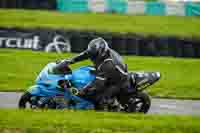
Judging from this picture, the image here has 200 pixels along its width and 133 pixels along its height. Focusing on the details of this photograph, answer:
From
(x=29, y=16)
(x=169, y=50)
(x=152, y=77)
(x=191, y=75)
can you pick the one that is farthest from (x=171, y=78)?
(x=29, y=16)

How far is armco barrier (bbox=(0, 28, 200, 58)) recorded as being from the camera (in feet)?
65.2

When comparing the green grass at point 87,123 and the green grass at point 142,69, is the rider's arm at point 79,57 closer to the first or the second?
the green grass at point 87,123

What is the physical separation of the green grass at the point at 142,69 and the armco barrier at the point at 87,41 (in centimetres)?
46

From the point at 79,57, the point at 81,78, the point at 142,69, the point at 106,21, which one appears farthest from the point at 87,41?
the point at 79,57

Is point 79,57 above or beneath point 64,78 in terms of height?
above

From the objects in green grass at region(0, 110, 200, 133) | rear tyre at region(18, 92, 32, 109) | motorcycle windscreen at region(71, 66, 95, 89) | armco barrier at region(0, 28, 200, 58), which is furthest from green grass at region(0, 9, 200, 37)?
green grass at region(0, 110, 200, 133)

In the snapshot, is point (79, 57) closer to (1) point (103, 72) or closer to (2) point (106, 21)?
(1) point (103, 72)

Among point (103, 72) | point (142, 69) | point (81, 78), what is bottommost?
point (142, 69)

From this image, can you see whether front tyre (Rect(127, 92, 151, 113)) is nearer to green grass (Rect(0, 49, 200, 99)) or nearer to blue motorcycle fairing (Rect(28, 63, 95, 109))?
blue motorcycle fairing (Rect(28, 63, 95, 109))

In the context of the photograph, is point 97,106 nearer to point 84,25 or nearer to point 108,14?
point 84,25

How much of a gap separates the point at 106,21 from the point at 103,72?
14.0 metres

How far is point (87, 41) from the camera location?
19875mm

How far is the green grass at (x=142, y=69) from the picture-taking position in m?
15.4

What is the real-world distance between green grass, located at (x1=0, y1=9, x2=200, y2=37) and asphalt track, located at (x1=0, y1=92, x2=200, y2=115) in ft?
29.5
